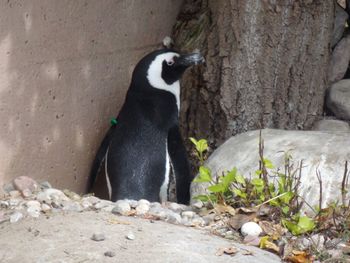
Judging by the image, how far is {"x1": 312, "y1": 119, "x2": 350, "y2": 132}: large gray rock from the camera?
5.23 meters

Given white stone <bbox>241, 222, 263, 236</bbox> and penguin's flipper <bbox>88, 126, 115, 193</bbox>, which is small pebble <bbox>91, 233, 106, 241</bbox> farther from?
penguin's flipper <bbox>88, 126, 115, 193</bbox>

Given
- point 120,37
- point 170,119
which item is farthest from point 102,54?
point 170,119

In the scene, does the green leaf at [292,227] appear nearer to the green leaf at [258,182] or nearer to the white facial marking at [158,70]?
the green leaf at [258,182]

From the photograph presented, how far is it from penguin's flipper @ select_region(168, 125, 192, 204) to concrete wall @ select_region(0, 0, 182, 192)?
500mm

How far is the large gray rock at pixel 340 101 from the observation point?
5.33 m

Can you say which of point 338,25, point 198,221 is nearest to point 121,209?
point 198,221

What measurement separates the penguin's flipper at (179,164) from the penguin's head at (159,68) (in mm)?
330

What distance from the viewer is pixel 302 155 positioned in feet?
14.1

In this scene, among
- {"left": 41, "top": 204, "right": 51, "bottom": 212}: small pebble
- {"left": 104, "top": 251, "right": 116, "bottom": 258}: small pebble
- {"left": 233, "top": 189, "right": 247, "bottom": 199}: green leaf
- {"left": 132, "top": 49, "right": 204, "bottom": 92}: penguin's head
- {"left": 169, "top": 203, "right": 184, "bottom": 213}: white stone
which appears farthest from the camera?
{"left": 132, "top": 49, "right": 204, "bottom": 92}: penguin's head

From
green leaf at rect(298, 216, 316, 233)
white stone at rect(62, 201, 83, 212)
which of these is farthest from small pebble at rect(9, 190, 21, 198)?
green leaf at rect(298, 216, 316, 233)

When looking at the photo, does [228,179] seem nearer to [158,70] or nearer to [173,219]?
[173,219]

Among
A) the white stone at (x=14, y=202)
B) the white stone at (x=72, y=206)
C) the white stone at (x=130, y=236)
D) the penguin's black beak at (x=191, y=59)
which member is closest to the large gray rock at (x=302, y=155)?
the penguin's black beak at (x=191, y=59)

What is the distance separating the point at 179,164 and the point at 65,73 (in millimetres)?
892

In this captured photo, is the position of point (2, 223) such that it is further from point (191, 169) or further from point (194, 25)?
point (194, 25)
